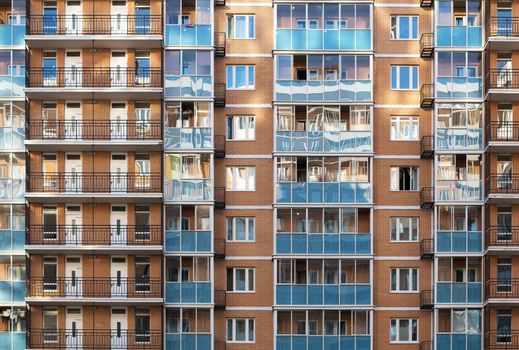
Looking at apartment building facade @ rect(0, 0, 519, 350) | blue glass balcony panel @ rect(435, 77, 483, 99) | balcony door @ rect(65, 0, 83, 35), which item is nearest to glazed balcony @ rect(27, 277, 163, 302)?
apartment building facade @ rect(0, 0, 519, 350)

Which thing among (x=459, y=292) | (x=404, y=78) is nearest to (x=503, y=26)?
(x=404, y=78)

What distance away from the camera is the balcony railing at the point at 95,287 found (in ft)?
193

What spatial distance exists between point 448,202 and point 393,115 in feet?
16.5

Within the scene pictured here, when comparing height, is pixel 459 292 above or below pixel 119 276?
below

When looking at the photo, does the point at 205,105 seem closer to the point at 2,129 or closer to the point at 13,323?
the point at 2,129

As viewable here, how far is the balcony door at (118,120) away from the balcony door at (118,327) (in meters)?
8.27

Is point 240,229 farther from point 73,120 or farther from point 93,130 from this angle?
point 73,120

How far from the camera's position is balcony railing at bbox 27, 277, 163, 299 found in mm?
58769

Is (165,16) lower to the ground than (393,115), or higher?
higher

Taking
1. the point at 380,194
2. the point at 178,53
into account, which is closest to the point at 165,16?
the point at 178,53

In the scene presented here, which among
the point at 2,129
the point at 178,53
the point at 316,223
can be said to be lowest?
the point at 316,223

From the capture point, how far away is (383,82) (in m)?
60.9

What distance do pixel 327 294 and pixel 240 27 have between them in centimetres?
1368

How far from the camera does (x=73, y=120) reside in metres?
60.0
